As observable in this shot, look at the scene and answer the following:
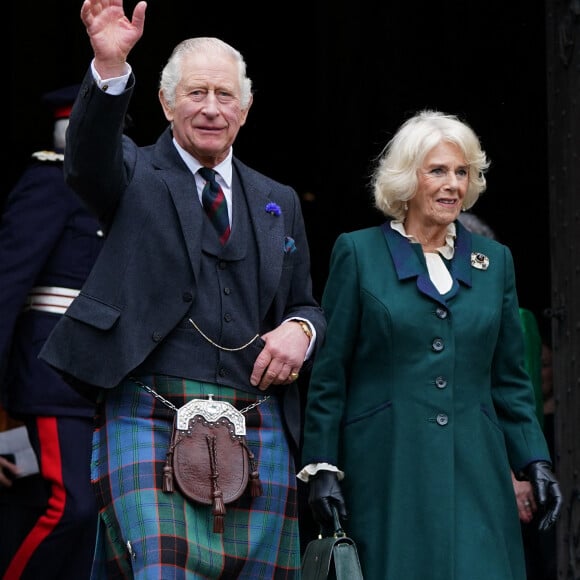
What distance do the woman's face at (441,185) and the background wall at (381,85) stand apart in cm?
317

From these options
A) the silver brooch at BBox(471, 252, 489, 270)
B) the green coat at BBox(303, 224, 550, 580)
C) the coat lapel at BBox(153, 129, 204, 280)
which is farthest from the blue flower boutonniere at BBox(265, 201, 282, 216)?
the silver brooch at BBox(471, 252, 489, 270)

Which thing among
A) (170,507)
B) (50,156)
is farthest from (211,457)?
(50,156)

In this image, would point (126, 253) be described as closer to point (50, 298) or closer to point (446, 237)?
point (446, 237)

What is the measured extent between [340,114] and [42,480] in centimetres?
327

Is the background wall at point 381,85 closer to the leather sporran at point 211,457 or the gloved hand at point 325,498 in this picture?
the gloved hand at point 325,498

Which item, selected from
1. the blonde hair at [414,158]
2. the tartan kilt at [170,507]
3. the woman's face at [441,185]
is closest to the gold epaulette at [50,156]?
the blonde hair at [414,158]

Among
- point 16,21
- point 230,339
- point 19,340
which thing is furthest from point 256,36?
point 230,339

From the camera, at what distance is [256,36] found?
10117 mm

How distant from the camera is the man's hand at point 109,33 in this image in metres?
4.26

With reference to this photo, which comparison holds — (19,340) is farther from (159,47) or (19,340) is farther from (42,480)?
(159,47)

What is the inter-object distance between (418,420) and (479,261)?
23.4 inches

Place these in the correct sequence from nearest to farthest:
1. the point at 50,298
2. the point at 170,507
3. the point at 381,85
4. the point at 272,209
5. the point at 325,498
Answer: the point at 170,507 < the point at 272,209 < the point at 325,498 < the point at 50,298 < the point at 381,85

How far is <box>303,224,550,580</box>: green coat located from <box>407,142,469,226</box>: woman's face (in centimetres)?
13

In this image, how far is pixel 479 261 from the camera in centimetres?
535
